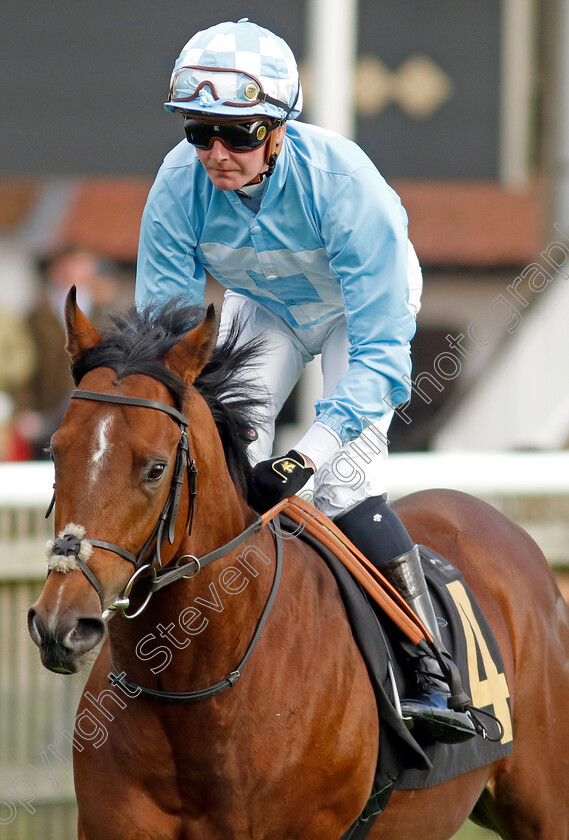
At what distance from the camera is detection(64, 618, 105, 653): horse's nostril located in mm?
2148

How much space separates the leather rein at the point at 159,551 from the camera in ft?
7.25

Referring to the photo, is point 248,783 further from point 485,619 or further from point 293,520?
point 485,619

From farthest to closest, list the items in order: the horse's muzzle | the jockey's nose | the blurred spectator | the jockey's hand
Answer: the blurred spectator → the jockey's nose → the jockey's hand → the horse's muzzle

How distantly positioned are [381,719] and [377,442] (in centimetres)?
78

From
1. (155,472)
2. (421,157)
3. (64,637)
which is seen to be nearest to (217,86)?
(155,472)

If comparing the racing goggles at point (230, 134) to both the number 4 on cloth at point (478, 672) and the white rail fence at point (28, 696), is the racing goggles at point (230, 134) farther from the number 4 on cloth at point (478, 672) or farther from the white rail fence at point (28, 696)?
the white rail fence at point (28, 696)

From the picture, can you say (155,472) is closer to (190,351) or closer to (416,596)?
(190,351)

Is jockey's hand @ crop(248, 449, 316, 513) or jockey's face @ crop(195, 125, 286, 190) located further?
jockey's face @ crop(195, 125, 286, 190)

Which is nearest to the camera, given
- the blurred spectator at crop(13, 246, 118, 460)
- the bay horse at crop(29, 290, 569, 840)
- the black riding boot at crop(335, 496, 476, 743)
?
the bay horse at crop(29, 290, 569, 840)

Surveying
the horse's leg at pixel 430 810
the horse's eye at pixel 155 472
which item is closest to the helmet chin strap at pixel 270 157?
the horse's eye at pixel 155 472

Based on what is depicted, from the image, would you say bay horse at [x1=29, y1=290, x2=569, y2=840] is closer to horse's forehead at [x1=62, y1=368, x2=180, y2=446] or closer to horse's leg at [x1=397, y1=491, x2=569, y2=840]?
horse's forehead at [x1=62, y1=368, x2=180, y2=446]

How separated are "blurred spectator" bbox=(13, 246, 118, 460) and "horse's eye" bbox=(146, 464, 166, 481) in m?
4.92

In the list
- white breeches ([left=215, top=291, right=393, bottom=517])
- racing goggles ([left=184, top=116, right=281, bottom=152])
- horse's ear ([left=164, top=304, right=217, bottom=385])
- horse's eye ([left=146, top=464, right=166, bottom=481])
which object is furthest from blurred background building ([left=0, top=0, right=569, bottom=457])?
horse's eye ([left=146, top=464, right=166, bottom=481])

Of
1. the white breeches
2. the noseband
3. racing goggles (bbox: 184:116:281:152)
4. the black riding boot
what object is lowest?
the black riding boot
